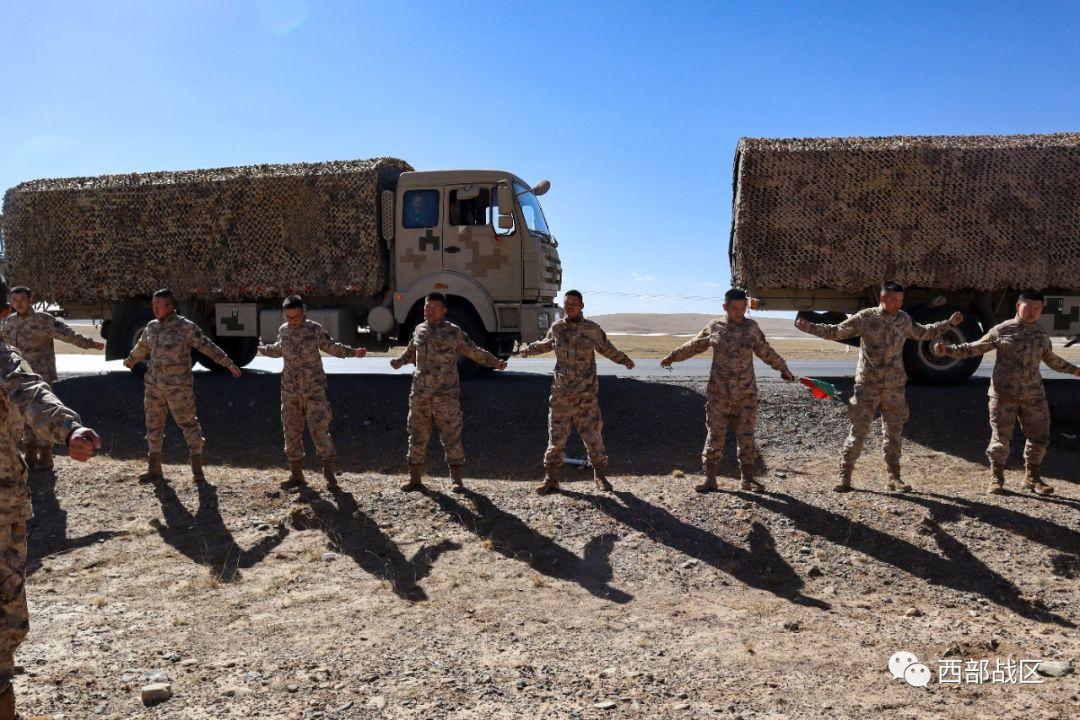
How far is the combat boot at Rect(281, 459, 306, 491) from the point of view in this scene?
23.6 ft

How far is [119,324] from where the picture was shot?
12.0 m

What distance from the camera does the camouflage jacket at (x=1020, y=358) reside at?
6.45m

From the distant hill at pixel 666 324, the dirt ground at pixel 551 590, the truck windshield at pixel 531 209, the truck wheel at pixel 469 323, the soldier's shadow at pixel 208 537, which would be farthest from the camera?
the distant hill at pixel 666 324

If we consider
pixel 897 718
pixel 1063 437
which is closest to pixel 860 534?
pixel 897 718

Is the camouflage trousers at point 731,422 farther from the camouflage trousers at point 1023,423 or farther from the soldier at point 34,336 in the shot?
the soldier at point 34,336

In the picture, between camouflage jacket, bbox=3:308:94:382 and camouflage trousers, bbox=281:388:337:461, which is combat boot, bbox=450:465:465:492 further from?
camouflage jacket, bbox=3:308:94:382

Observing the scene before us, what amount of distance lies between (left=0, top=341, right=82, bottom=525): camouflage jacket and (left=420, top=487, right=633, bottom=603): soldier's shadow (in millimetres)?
3332

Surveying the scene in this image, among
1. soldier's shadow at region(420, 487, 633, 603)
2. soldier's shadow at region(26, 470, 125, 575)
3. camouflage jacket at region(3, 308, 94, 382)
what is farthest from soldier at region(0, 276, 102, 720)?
camouflage jacket at region(3, 308, 94, 382)

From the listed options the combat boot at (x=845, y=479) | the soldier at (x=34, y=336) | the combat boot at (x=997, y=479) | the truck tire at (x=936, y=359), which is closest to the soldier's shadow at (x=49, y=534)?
the soldier at (x=34, y=336)

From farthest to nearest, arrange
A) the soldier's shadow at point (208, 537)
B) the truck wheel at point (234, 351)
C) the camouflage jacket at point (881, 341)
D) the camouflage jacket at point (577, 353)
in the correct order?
the truck wheel at point (234, 351) < the camouflage jacket at point (577, 353) < the camouflage jacket at point (881, 341) < the soldier's shadow at point (208, 537)

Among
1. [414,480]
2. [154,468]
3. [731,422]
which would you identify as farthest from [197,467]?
[731,422]

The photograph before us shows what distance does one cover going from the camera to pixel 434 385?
22.2 ft

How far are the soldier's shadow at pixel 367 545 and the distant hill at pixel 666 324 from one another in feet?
236

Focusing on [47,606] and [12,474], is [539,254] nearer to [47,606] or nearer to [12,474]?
[47,606]
